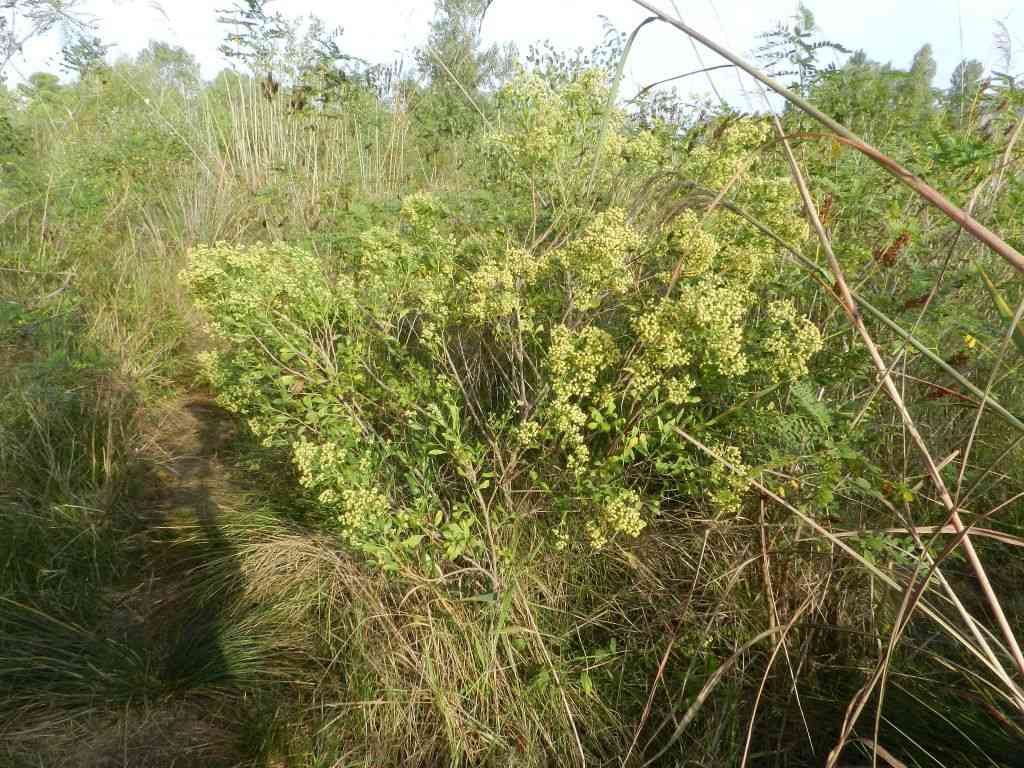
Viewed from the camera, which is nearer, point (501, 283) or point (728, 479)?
point (728, 479)

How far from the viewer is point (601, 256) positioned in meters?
1.71

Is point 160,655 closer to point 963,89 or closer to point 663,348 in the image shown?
point 663,348

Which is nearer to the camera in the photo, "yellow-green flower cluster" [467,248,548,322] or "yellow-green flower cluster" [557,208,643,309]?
"yellow-green flower cluster" [557,208,643,309]

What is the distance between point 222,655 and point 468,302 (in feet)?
4.73

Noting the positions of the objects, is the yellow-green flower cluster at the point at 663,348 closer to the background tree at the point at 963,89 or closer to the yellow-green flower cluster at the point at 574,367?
the yellow-green flower cluster at the point at 574,367

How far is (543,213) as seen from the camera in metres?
2.47

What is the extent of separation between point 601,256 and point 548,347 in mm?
404

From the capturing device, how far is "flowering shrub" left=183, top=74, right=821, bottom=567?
5.65ft

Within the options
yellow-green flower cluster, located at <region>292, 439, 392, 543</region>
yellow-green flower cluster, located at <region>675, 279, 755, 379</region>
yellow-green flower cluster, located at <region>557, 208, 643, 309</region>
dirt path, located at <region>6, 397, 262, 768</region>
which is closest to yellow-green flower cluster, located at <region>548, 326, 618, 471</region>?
yellow-green flower cluster, located at <region>557, 208, 643, 309</region>

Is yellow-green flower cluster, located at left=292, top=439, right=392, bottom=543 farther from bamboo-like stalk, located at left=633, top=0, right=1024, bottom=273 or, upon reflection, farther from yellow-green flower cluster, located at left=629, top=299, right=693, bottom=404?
bamboo-like stalk, located at left=633, top=0, right=1024, bottom=273

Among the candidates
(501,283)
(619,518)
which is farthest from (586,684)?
(501,283)

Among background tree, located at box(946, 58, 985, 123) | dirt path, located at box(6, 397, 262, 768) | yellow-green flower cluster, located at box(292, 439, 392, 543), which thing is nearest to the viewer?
yellow-green flower cluster, located at box(292, 439, 392, 543)

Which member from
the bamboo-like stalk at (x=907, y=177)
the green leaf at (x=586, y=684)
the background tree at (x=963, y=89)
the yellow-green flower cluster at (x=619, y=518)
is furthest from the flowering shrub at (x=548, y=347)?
the background tree at (x=963, y=89)

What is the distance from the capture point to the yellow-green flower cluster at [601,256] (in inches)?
66.6
